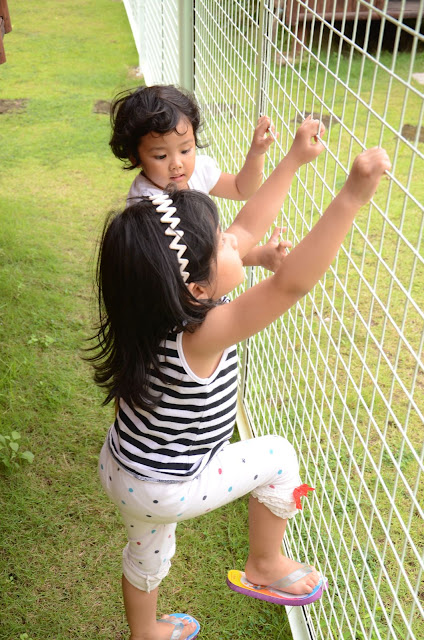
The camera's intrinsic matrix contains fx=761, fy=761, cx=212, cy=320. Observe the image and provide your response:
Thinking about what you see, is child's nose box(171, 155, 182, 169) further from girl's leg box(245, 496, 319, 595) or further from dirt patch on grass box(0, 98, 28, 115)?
dirt patch on grass box(0, 98, 28, 115)

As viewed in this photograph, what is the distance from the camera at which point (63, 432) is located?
281cm

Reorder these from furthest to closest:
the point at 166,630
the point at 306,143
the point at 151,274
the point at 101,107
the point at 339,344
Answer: the point at 101,107, the point at 166,630, the point at 339,344, the point at 306,143, the point at 151,274

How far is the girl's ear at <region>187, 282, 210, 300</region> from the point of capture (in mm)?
1435

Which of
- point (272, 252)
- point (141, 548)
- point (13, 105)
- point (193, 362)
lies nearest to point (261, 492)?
point (141, 548)

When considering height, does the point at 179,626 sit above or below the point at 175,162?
below

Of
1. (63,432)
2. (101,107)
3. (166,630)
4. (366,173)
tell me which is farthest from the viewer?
(101,107)

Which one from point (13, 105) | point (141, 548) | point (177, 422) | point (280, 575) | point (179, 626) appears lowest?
point (13, 105)

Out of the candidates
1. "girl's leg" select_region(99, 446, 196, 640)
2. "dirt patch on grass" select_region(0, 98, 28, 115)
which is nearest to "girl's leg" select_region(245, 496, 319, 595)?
"girl's leg" select_region(99, 446, 196, 640)

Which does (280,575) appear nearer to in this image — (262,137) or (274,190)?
(274,190)

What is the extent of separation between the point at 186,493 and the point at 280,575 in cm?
43

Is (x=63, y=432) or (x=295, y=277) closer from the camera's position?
(x=295, y=277)

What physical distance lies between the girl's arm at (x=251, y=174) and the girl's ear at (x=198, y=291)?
0.53 m

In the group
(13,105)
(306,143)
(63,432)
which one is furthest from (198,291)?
(13,105)

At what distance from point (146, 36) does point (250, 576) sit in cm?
520
